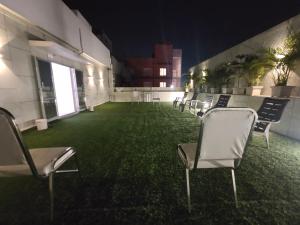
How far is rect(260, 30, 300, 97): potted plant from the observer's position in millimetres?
3775

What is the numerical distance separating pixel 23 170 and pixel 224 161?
1.83 metres

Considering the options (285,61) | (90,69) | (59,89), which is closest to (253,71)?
(285,61)

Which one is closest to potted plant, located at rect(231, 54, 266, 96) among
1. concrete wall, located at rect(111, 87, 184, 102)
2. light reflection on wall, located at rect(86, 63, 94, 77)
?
concrete wall, located at rect(111, 87, 184, 102)

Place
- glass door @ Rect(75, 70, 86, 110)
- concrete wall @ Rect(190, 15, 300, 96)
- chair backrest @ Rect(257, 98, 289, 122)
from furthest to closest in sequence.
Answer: glass door @ Rect(75, 70, 86, 110)
concrete wall @ Rect(190, 15, 300, 96)
chair backrest @ Rect(257, 98, 289, 122)

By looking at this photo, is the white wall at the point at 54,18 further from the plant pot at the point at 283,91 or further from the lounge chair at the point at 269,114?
the plant pot at the point at 283,91

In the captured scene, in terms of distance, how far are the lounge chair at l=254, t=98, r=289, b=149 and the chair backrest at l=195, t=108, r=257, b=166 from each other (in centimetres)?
210

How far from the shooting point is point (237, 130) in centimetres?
126

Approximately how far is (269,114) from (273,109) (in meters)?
0.13

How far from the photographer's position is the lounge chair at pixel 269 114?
9.70 feet

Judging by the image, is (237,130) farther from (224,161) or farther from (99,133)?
(99,133)

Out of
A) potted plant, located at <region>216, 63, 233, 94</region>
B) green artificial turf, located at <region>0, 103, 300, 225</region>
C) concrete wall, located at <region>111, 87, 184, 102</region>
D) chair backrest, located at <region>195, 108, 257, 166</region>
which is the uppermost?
potted plant, located at <region>216, 63, 233, 94</region>

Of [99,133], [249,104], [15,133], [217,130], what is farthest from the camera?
[249,104]

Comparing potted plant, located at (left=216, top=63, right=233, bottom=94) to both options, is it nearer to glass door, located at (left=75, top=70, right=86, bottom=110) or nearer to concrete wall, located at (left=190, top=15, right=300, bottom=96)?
concrete wall, located at (left=190, top=15, right=300, bottom=96)

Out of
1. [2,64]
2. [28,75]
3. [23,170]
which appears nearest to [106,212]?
[23,170]
